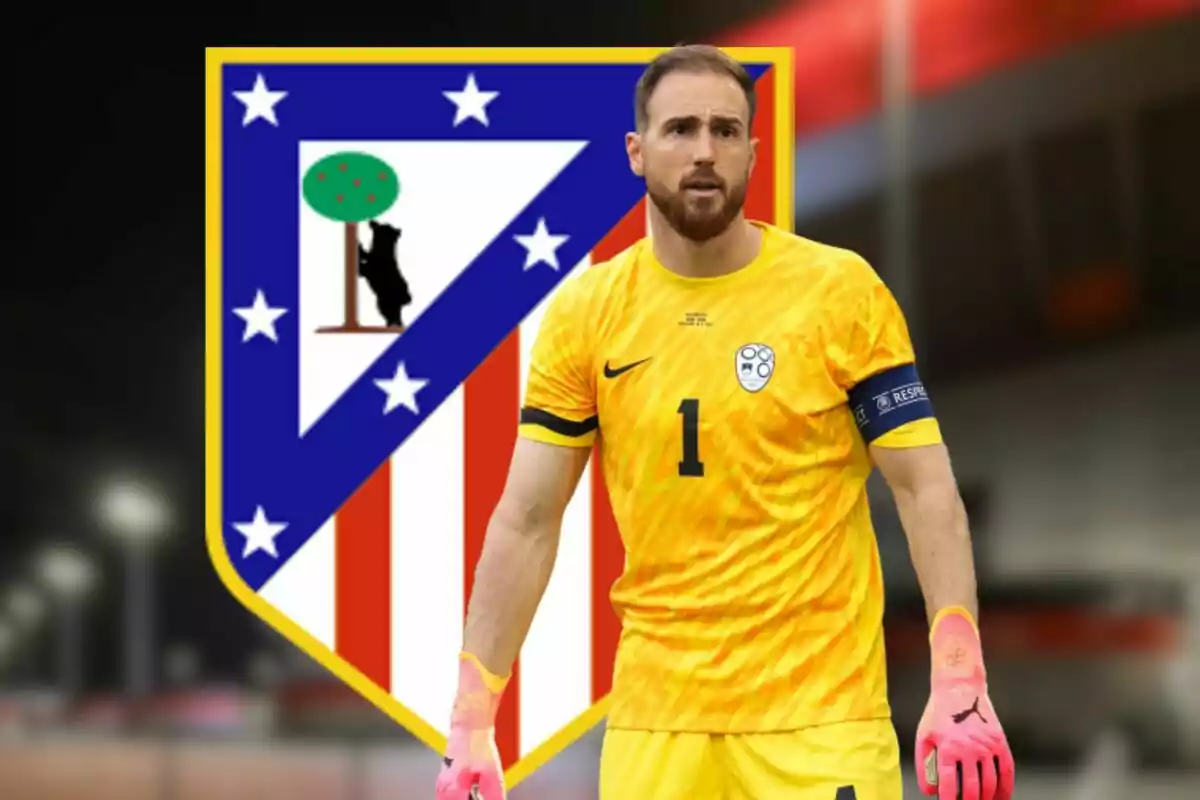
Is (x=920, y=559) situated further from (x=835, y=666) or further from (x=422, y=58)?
(x=422, y=58)

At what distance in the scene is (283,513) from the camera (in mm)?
3576

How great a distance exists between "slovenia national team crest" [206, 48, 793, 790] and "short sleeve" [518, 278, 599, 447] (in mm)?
1013

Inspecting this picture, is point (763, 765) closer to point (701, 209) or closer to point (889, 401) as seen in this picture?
point (889, 401)

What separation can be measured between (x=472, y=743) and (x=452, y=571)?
1061 mm

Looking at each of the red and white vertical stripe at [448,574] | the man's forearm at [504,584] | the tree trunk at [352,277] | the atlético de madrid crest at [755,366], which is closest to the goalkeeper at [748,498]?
the atlético de madrid crest at [755,366]

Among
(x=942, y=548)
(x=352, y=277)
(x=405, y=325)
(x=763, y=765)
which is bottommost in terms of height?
(x=763, y=765)

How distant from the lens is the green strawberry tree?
3.64 meters

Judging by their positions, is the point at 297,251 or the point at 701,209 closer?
the point at 701,209

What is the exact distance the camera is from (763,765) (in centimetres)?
244

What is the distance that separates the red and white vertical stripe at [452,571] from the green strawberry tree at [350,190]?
40cm

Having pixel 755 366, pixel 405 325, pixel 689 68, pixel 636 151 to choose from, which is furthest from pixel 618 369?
pixel 405 325

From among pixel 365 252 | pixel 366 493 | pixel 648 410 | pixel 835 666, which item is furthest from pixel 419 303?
pixel 835 666

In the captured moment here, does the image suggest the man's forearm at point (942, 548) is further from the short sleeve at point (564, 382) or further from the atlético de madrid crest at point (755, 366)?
the short sleeve at point (564, 382)

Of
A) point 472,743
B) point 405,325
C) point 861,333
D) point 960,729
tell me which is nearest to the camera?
point 960,729
